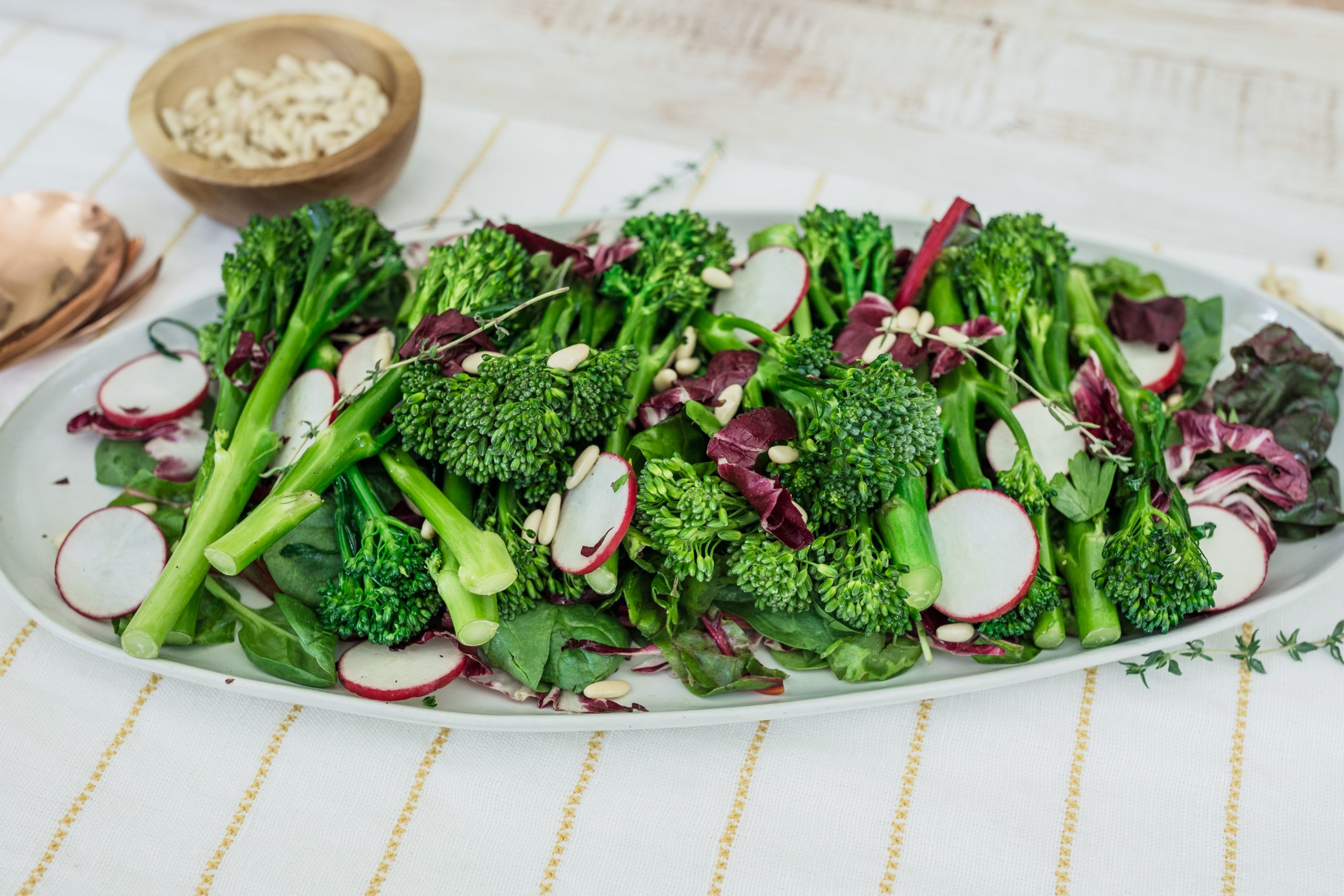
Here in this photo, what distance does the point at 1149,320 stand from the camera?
243 centimetres

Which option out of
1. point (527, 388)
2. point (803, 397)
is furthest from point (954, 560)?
point (527, 388)

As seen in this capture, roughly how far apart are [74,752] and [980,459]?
1891mm

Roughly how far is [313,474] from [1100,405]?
1.65m

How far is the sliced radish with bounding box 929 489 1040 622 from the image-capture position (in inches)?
74.5

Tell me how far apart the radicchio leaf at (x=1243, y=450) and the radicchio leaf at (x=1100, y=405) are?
0.17m

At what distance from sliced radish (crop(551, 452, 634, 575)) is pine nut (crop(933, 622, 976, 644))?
2.05 ft

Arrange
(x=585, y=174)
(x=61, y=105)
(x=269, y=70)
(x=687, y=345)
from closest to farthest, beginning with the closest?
1. (x=687, y=345)
2. (x=269, y=70)
3. (x=585, y=174)
4. (x=61, y=105)

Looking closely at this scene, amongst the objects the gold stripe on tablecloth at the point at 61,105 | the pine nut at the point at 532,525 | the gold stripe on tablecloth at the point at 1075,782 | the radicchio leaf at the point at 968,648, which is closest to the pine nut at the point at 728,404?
the pine nut at the point at 532,525

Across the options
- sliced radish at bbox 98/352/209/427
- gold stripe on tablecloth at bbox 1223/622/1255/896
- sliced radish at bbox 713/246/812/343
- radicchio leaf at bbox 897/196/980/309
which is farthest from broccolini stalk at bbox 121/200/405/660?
gold stripe on tablecloth at bbox 1223/622/1255/896

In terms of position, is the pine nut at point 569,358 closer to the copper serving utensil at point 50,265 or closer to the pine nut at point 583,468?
the pine nut at point 583,468

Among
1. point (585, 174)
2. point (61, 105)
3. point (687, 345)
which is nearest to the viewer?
point (687, 345)

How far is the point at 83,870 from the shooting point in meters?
1.76

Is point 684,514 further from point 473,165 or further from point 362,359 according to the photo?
point 473,165

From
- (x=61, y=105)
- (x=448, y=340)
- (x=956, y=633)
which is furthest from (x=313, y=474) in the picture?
(x=61, y=105)
